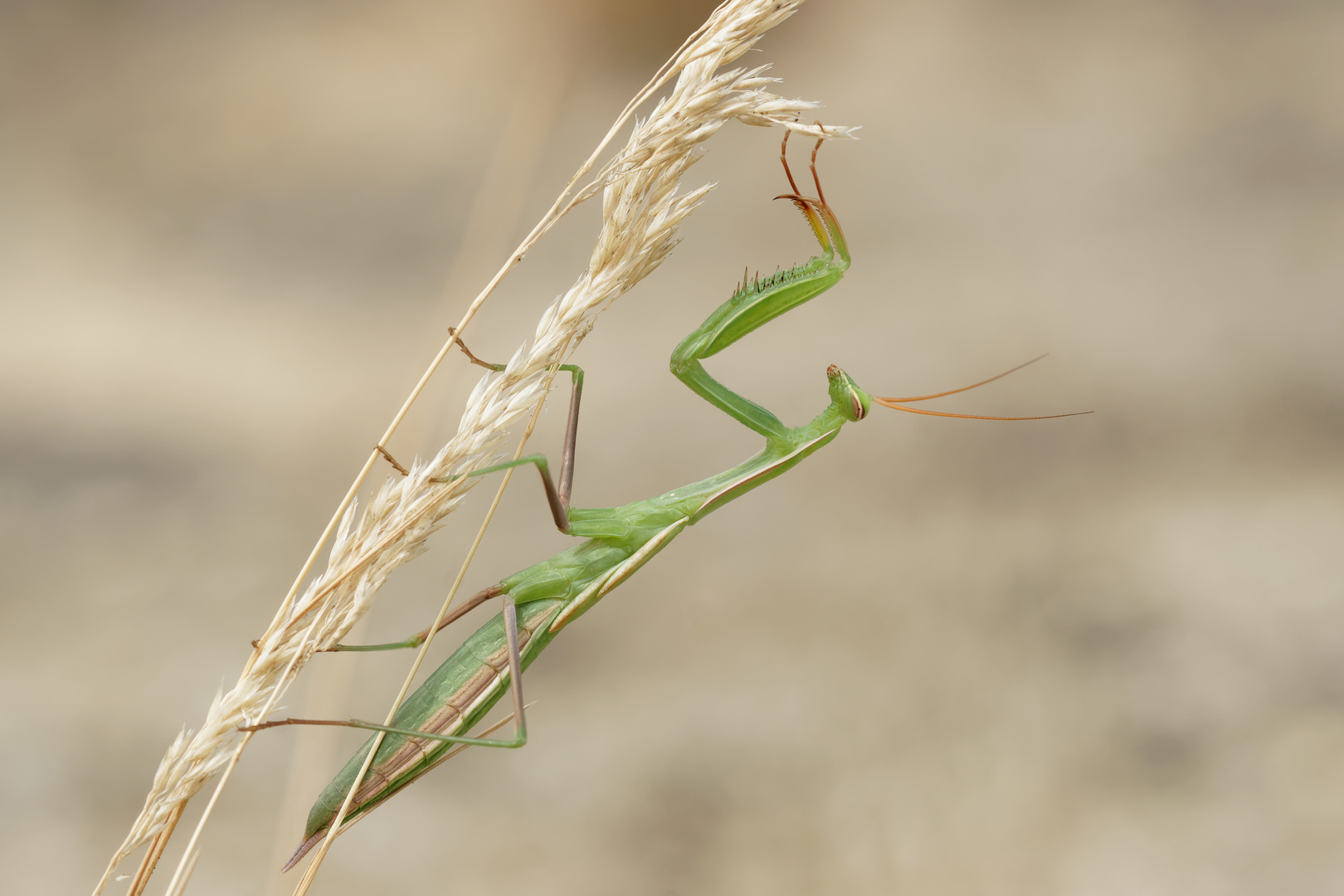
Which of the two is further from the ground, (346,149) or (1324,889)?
(346,149)

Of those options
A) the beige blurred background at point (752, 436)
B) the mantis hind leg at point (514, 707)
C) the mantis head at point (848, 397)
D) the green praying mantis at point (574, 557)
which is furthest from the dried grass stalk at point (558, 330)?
the beige blurred background at point (752, 436)

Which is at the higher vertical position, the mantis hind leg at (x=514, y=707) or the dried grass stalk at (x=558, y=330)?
the dried grass stalk at (x=558, y=330)

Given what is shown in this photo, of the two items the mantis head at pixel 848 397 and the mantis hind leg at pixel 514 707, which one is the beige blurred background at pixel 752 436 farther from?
the mantis head at pixel 848 397

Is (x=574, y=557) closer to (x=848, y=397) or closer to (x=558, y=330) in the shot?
(x=558, y=330)

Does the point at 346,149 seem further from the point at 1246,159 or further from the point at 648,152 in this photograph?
the point at 1246,159

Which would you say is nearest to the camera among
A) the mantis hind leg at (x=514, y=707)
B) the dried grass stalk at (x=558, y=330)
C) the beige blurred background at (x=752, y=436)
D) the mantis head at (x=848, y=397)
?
the dried grass stalk at (x=558, y=330)

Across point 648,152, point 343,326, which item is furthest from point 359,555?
point 343,326

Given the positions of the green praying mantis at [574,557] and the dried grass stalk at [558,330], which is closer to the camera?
the dried grass stalk at [558,330]

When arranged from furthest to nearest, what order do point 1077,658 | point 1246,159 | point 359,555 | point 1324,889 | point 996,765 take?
point 1246,159 → point 1077,658 → point 996,765 → point 1324,889 → point 359,555
